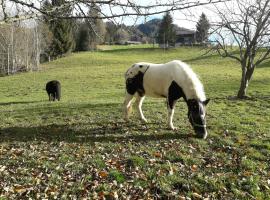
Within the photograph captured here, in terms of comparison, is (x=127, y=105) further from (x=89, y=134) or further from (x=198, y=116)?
(x=198, y=116)

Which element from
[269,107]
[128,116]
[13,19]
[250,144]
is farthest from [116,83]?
[13,19]

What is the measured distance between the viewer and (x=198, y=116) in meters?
10.3

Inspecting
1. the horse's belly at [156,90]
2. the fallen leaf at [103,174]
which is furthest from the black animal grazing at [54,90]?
the fallen leaf at [103,174]

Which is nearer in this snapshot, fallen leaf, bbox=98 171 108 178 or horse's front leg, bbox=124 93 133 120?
fallen leaf, bbox=98 171 108 178

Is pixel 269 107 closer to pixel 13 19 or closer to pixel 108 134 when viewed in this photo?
pixel 108 134

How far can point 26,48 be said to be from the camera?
58.8 meters

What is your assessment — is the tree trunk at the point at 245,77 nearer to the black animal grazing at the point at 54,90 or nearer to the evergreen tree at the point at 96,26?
the black animal grazing at the point at 54,90

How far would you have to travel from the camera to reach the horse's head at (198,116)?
33.9 feet

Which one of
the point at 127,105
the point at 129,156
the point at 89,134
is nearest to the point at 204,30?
the point at 127,105

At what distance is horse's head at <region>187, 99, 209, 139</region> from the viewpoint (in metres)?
10.3

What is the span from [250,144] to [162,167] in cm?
341

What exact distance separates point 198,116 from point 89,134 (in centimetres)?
335

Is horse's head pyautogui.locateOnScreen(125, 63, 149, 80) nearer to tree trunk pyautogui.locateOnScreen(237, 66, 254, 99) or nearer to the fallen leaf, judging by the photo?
the fallen leaf

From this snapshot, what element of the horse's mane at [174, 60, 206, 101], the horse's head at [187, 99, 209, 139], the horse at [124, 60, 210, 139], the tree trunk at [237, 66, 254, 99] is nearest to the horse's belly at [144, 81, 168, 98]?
the horse at [124, 60, 210, 139]
